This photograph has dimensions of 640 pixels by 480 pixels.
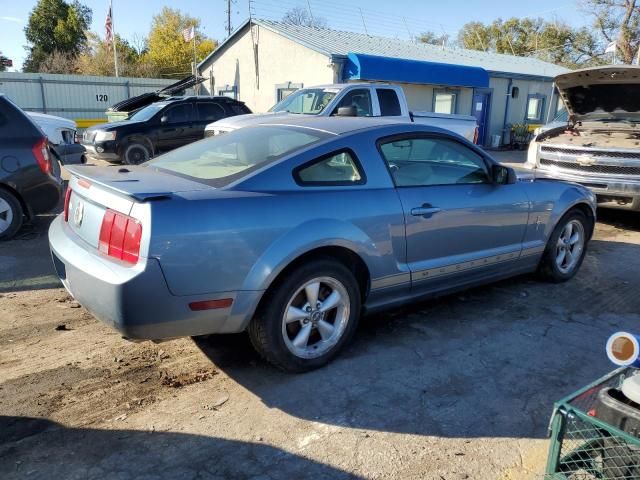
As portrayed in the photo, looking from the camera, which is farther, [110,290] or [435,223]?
[435,223]

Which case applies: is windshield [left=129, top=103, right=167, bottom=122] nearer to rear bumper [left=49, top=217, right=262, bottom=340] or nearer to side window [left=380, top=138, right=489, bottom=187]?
side window [left=380, top=138, right=489, bottom=187]

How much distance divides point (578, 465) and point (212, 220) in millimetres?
2050

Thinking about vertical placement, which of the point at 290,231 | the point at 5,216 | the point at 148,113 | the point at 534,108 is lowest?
the point at 5,216

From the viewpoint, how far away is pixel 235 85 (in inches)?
864

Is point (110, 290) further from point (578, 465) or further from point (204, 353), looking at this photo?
point (578, 465)

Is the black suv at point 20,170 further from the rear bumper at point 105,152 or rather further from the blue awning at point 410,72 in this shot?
the blue awning at point 410,72

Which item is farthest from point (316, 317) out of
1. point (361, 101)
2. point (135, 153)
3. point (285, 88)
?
point (285, 88)

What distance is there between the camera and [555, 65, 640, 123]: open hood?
7.41 m

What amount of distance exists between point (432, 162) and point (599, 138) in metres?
5.11

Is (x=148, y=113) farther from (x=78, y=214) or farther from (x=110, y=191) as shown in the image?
(x=110, y=191)

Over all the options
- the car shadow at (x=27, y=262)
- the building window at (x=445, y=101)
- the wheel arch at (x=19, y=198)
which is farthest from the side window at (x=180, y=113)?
the building window at (x=445, y=101)

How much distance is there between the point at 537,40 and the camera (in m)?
47.7

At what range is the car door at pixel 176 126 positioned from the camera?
12570 mm

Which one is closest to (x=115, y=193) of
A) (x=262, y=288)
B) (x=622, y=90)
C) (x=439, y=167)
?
(x=262, y=288)
